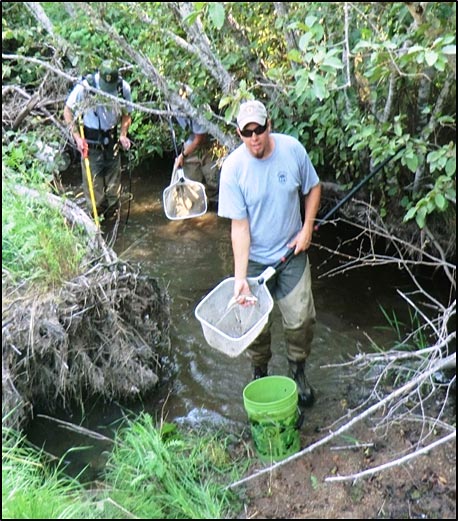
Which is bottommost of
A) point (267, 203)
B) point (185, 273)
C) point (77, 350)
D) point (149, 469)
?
point (185, 273)

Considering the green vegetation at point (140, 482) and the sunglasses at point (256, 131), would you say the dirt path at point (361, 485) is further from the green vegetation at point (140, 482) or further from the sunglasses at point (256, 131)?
the sunglasses at point (256, 131)

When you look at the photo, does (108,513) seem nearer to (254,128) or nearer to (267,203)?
(267,203)

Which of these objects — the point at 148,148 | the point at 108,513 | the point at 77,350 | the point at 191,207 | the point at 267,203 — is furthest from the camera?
the point at 148,148

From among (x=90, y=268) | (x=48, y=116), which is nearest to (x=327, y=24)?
(x=90, y=268)

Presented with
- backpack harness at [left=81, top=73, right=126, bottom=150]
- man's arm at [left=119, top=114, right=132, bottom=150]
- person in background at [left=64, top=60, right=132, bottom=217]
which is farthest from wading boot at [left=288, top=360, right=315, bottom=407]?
backpack harness at [left=81, top=73, right=126, bottom=150]

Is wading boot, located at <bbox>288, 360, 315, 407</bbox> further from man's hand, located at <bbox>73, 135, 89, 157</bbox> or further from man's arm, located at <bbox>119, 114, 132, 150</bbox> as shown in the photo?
man's arm, located at <bbox>119, 114, 132, 150</bbox>

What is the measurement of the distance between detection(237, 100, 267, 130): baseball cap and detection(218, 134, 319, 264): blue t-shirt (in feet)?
0.77

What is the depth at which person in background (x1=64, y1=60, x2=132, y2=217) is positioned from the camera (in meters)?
5.86

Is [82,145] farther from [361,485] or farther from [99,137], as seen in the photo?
[361,485]

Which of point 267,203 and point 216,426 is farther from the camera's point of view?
point 216,426

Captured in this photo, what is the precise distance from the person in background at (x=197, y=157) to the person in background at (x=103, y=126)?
0.61m

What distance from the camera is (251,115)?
334 cm

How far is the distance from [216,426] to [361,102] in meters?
2.69

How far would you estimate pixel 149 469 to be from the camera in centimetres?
327
